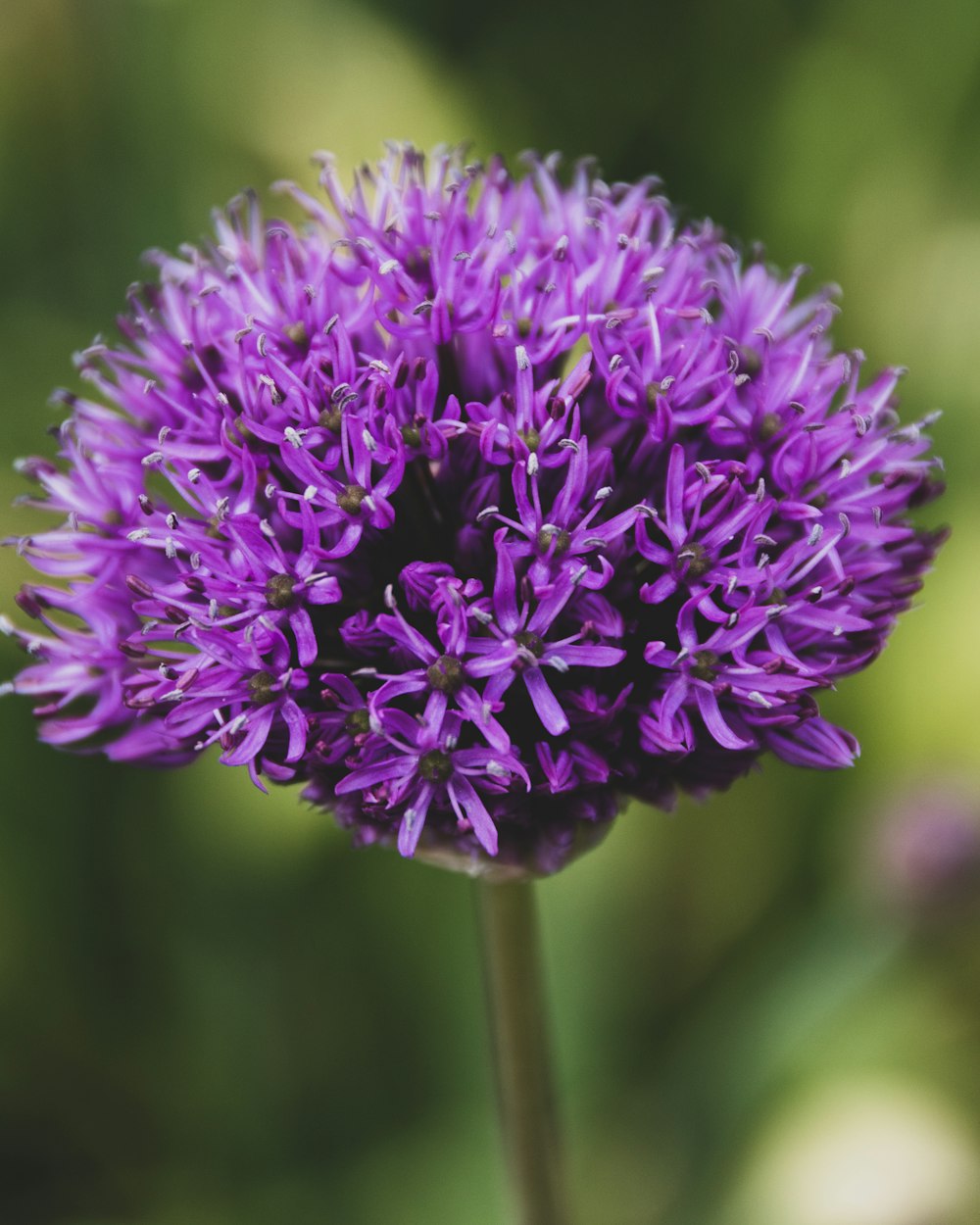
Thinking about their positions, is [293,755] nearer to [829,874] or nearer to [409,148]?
[409,148]

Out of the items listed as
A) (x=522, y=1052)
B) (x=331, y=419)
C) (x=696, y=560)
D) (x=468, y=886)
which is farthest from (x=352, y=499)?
(x=468, y=886)

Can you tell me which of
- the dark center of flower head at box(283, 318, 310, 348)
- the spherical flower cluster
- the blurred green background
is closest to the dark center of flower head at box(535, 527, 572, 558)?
the spherical flower cluster

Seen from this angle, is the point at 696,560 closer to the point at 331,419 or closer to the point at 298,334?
the point at 331,419

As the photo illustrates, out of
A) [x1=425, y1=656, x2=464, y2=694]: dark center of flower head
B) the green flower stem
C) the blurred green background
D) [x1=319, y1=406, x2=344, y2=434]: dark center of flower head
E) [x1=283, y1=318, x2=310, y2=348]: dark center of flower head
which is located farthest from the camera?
the blurred green background

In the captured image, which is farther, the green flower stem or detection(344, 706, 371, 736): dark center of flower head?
the green flower stem

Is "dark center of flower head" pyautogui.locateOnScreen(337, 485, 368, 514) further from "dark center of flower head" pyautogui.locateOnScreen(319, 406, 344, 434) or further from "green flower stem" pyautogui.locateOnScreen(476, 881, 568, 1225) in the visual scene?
"green flower stem" pyautogui.locateOnScreen(476, 881, 568, 1225)

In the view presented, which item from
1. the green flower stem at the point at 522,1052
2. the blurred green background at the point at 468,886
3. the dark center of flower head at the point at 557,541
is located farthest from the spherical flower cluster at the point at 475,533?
the blurred green background at the point at 468,886
